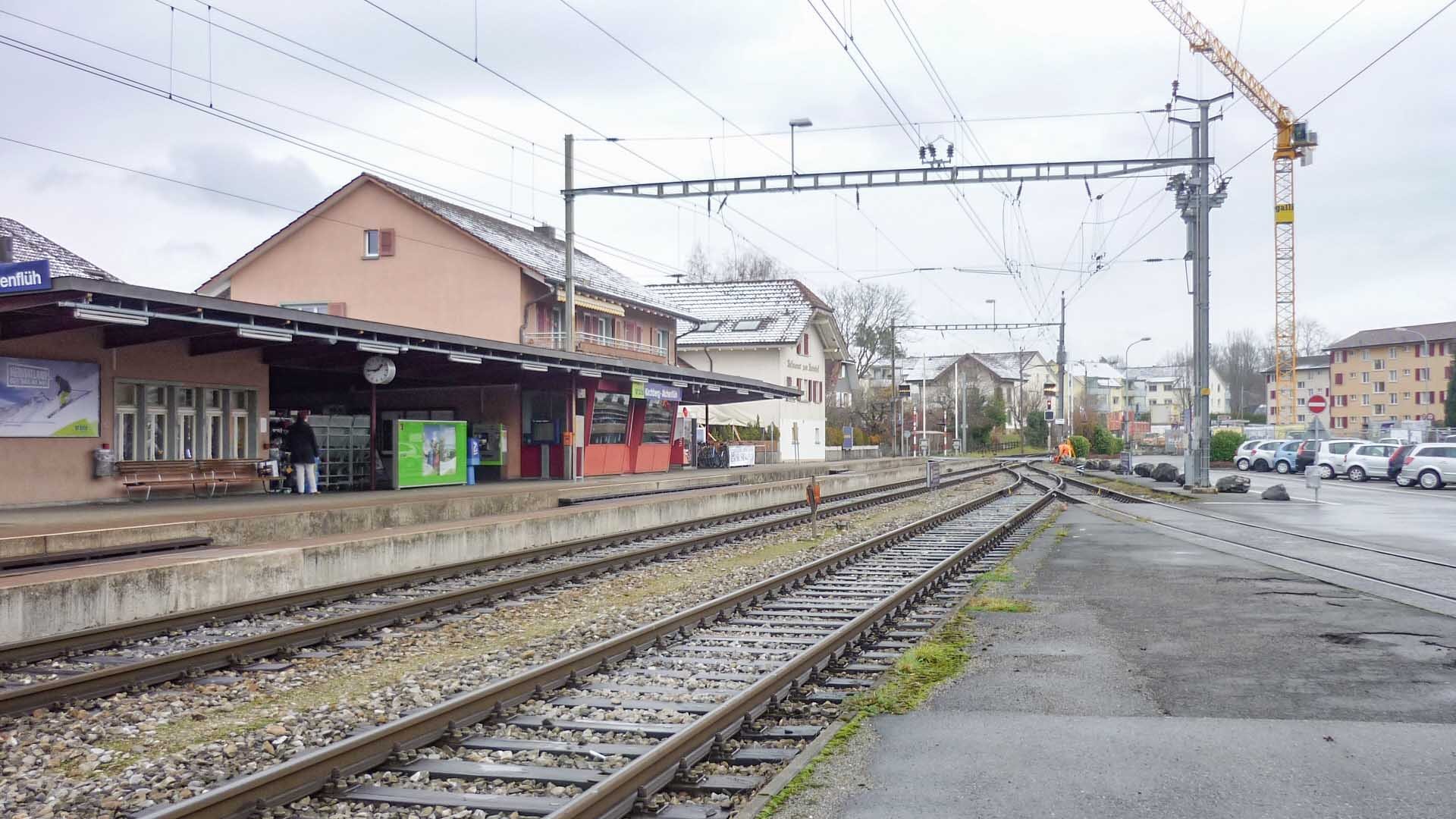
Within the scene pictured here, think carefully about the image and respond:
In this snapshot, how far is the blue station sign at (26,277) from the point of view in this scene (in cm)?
1457

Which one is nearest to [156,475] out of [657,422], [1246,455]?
[657,422]

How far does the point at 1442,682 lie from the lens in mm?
8031

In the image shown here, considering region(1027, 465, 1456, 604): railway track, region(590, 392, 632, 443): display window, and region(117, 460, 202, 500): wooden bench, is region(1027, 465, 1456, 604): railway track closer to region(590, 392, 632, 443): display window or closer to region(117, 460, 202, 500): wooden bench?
region(590, 392, 632, 443): display window

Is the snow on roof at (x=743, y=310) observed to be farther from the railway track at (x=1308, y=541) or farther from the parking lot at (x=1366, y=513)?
the railway track at (x=1308, y=541)

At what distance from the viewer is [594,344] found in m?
41.1

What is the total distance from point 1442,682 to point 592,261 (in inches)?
1630

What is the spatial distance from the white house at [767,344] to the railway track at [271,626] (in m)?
38.8

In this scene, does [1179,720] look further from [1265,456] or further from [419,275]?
[1265,456]

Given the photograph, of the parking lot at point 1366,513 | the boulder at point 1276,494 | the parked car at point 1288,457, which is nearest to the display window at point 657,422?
the parking lot at point 1366,513

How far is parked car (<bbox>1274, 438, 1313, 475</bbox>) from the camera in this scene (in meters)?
49.6

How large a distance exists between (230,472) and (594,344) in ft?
66.2

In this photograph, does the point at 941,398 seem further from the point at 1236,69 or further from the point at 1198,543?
the point at 1198,543

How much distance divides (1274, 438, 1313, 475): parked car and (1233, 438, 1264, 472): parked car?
2.16m

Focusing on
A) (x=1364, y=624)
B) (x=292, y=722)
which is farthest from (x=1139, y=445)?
(x=292, y=722)
